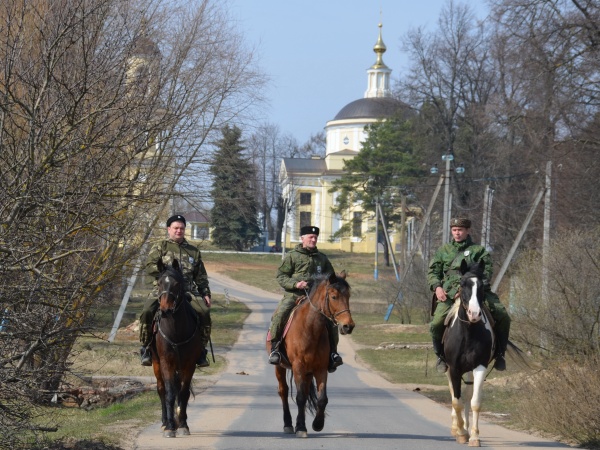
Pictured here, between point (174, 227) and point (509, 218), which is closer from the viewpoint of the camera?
point (174, 227)

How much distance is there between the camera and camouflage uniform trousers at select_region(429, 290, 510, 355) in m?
13.4

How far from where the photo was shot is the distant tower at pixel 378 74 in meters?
122

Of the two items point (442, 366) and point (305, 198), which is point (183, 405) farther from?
point (305, 198)

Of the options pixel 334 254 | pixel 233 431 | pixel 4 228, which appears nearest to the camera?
pixel 4 228

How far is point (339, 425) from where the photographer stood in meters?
15.3

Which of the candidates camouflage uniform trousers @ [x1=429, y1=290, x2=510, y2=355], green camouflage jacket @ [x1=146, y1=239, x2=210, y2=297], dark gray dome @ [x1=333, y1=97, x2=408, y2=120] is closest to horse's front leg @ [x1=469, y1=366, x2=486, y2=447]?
camouflage uniform trousers @ [x1=429, y1=290, x2=510, y2=355]

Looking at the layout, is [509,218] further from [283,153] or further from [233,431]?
[283,153]

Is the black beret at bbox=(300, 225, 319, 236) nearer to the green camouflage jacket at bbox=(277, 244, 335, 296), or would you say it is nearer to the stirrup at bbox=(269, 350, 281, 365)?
the green camouflage jacket at bbox=(277, 244, 335, 296)

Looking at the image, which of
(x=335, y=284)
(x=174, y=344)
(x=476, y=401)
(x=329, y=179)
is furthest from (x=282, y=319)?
(x=329, y=179)

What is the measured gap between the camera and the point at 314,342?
43.4 ft

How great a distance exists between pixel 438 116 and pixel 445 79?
102 inches

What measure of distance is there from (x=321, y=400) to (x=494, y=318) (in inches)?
99.0

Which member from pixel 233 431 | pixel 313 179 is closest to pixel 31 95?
pixel 233 431

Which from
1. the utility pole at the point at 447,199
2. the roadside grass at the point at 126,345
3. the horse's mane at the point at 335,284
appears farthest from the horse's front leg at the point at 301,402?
the utility pole at the point at 447,199
